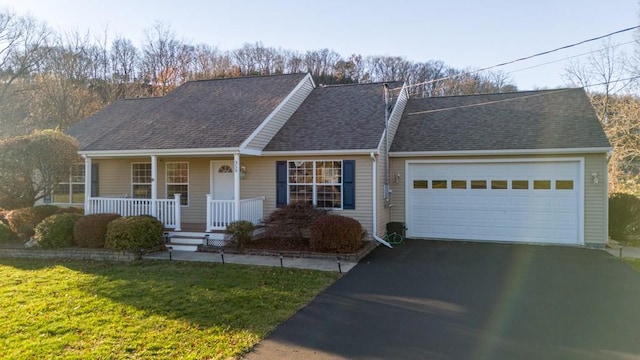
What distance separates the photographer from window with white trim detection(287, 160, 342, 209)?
12.2 metres

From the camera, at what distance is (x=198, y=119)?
1364cm

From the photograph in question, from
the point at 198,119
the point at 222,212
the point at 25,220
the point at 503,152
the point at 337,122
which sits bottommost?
the point at 25,220

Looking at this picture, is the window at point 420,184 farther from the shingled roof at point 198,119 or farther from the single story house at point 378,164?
the shingled roof at point 198,119

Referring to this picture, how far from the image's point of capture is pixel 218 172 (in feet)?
44.8

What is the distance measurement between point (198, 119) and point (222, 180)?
212 centimetres

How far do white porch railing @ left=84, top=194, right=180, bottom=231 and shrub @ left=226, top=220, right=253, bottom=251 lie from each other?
1.84m

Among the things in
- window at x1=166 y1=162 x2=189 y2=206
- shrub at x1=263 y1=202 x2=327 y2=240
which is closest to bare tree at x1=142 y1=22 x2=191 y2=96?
window at x1=166 y1=162 x2=189 y2=206

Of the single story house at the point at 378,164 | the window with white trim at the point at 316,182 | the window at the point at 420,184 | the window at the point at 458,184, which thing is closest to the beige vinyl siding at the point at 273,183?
the single story house at the point at 378,164

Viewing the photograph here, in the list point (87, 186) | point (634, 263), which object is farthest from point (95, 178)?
point (634, 263)

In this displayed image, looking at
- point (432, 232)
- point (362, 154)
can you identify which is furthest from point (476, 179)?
point (362, 154)

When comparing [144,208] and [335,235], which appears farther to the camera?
[144,208]

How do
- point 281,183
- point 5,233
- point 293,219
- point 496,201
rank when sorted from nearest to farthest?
point 293,219, point 5,233, point 496,201, point 281,183

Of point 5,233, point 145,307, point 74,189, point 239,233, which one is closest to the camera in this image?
point 145,307

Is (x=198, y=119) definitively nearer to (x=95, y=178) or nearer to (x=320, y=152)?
(x=320, y=152)
